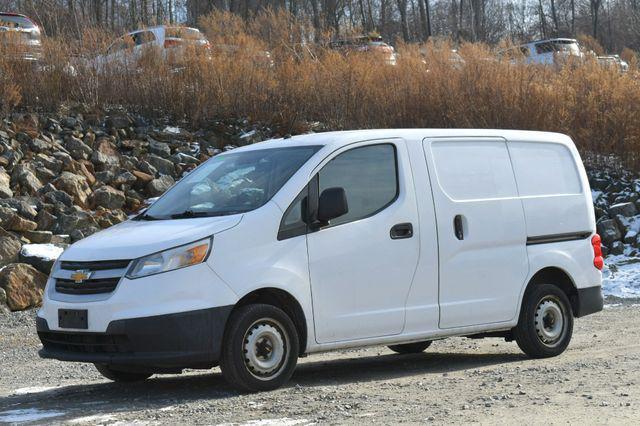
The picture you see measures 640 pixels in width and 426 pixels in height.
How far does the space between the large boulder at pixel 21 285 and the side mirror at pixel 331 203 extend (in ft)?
21.9

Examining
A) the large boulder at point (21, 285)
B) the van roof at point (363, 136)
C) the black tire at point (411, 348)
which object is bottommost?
the black tire at point (411, 348)

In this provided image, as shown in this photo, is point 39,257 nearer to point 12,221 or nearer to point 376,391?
point 12,221

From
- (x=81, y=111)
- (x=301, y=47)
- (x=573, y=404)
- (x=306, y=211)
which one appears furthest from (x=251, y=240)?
(x=301, y=47)

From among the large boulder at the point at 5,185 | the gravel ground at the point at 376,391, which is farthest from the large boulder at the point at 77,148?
the gravel ground at the point at 376,391

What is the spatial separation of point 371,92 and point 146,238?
45.0 feet

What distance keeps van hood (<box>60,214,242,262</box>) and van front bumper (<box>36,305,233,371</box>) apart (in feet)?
1.61

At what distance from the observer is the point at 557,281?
31.3 feet

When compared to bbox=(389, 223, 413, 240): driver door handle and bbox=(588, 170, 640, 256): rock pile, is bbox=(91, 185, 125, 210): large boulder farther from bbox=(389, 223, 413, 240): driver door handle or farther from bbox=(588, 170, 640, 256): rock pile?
bbox=(389, 223, 413, 240): driver door handle

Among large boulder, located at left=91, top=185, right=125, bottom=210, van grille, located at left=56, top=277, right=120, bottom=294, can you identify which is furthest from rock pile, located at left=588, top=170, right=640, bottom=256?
van grille, located at left=56, top=277, right=120, bottom=294

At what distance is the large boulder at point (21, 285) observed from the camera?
13.1 m

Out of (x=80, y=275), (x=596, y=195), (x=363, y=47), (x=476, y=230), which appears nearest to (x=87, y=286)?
(x=80, y=275)

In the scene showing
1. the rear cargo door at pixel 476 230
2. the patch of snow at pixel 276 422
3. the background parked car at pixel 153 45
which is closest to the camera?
the patch of snow at pixel 276 422

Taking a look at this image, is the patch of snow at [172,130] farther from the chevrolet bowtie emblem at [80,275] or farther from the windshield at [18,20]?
the chevrolet bowtie emblem at [80,275]

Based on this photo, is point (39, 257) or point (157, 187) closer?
point (39, 257)
